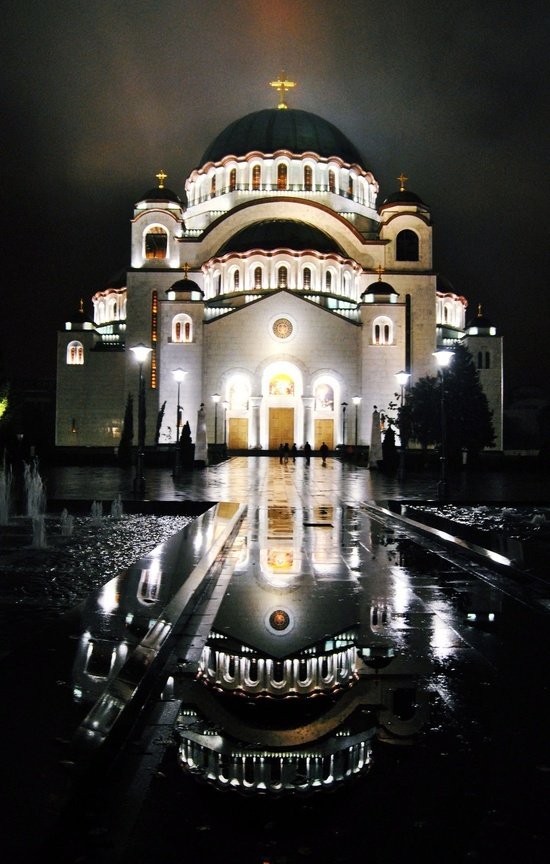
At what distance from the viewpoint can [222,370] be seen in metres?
45.8

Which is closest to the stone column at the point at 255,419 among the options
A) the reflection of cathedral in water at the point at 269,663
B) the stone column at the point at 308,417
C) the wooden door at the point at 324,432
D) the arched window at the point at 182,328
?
the stone column at the point at 308,417

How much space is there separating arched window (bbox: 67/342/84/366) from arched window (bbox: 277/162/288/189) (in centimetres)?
1619

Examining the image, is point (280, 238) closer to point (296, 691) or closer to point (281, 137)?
point (281, 137)

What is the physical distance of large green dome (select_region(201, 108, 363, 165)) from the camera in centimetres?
5228

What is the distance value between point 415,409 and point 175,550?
3588cm

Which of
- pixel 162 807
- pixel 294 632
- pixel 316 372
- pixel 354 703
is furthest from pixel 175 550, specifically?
pixel 316 372

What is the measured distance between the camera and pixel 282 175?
5162 centimetres

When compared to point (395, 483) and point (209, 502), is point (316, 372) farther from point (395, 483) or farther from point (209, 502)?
point (209, 502)

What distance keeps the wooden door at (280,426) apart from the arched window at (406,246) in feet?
41.2

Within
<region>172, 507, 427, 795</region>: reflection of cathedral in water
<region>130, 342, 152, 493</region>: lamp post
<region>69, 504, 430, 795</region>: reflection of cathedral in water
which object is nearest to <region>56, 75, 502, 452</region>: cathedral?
<region>130, 342, 152, 493</region>: lamp post

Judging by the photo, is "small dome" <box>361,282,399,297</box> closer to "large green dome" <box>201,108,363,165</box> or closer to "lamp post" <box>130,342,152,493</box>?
"large green dome" <box>201,108,363,165</box>

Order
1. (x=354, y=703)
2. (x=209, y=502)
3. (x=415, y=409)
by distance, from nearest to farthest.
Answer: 1. (x=354, y=703)
2. (x=209, y=502)
3. (x=415, y=409)

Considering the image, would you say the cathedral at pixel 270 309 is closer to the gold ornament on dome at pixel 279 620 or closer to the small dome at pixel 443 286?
the small dome at pixel 443 286

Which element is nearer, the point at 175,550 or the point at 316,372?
the point at 175,550
